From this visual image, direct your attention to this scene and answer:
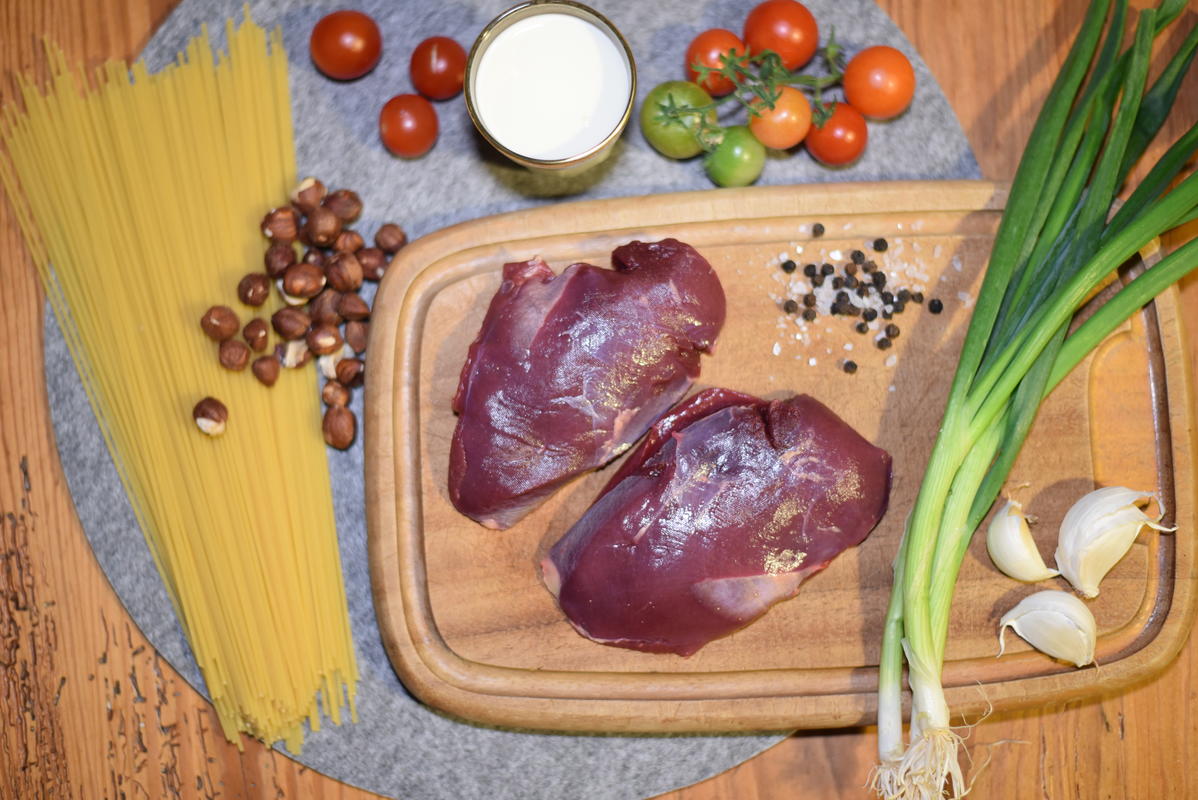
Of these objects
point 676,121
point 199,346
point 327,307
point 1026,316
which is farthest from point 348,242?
point 1026,316

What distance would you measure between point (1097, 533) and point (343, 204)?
2008 millimetres

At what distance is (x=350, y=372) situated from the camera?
2.38 metres

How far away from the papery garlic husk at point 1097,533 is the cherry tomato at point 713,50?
137cm

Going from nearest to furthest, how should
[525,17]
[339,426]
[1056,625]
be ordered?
1. [1056,625]
2. [525,17]
3. [339,426]

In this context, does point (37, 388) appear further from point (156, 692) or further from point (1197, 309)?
point (1197, 309)

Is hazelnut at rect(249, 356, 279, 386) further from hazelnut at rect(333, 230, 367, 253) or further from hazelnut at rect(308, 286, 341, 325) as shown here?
hazelnut at rect(333, 230, 367, 253)

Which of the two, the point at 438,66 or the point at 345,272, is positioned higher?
the point at 438,66

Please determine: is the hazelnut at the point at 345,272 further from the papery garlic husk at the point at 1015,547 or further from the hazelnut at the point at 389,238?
the papery garlic husk at the point at 1015,547

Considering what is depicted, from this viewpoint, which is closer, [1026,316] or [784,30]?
[1026,316]

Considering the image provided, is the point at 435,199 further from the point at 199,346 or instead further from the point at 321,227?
the point at 199,346

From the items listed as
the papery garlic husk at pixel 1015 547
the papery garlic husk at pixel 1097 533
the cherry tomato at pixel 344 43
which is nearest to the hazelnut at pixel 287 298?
the cherry tomato at pixel 344 43

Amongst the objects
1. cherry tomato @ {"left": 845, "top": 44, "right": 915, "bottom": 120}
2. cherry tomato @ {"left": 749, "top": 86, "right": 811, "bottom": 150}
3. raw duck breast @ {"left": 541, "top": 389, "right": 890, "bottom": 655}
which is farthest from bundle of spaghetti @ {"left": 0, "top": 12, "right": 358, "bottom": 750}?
cherry tomato @ {"left": 845, "top": 44, "right": 915, "bottom": 120}

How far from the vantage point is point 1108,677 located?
86.5 inches

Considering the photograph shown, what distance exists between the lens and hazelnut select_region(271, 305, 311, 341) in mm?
2369
